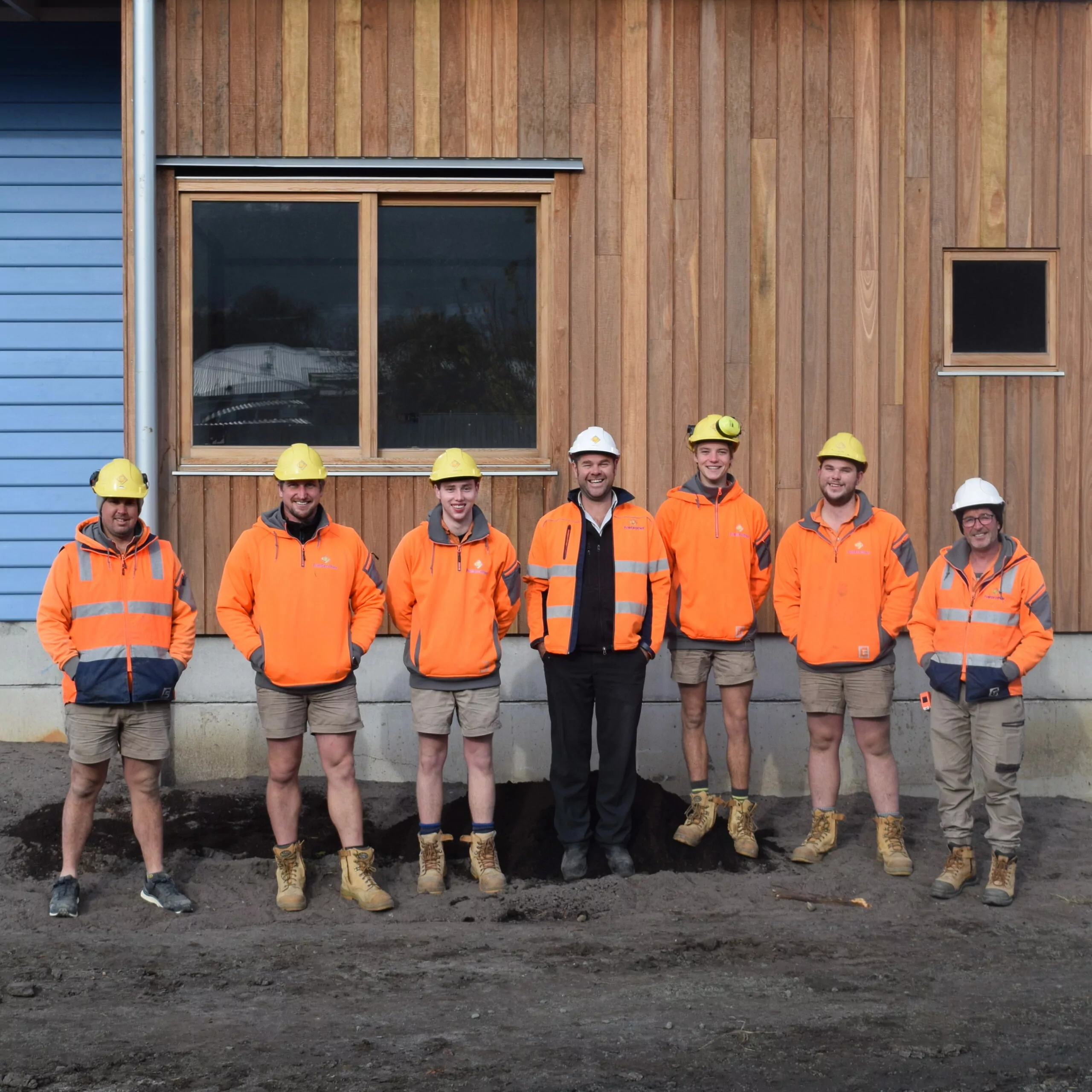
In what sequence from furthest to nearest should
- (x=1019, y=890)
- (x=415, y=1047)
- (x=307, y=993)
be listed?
(x=1019, y=890) < (x=307, y=993) < (x=415, y=1047)

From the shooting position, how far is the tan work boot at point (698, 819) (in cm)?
671

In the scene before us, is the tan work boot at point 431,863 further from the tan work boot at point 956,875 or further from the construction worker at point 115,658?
the tan work boot at point 956,875

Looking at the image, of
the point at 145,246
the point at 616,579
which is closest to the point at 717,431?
the point at 616,579

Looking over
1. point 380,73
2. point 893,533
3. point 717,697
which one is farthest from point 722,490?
point 380,73

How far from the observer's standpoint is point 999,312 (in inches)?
313

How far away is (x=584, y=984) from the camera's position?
492 cm

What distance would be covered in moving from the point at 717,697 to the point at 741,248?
8.98 ft

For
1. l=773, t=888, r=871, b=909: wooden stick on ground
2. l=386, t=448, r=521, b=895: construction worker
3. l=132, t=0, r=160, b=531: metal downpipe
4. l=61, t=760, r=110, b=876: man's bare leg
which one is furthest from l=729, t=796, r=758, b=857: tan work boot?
l=132, t=0, r=160, b=531: metal downpipe

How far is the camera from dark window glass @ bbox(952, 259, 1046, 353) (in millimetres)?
7949

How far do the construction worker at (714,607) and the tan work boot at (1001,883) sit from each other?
1.19 m

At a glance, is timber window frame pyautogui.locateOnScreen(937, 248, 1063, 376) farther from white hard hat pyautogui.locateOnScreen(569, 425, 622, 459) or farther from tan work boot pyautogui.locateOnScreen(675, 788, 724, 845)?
tan work boot pyautogui.locateOnScreen(675, 788, 724, 845)

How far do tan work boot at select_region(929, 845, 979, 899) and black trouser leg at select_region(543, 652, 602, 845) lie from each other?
1.70 m

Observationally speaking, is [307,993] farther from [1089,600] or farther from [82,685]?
[1089,600]

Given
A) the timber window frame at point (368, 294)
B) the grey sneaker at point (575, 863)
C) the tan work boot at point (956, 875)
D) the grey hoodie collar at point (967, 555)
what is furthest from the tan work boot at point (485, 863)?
→ the grey hoodie collar at point (967, 555)
